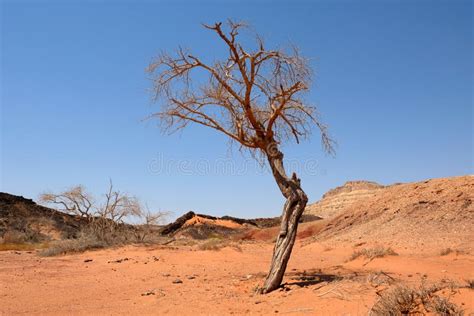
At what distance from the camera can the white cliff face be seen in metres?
37.7

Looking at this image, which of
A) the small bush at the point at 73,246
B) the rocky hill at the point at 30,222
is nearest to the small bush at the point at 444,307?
the small bush at the point at 73,246

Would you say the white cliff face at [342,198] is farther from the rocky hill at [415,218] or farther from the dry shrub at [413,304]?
the dry shrub at [413,304]

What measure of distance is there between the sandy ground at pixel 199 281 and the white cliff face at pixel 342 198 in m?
22.8

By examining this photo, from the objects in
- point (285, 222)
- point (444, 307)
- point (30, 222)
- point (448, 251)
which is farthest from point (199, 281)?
point (30, 222)

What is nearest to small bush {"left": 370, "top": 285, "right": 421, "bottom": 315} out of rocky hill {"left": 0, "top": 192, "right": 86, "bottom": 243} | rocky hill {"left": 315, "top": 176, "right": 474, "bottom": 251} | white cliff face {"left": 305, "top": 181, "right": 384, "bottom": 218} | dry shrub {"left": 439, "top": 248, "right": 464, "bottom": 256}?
dry shrub {"left": 439, "top": 248, "right": 464, "bottom": 256}

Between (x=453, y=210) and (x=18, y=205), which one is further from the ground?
(x=18, y=205)

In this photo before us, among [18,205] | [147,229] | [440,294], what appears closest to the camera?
[440,294]

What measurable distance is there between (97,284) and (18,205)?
2753cm

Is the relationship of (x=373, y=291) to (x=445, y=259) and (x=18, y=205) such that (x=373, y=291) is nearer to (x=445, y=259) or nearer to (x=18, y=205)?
(x=445, y=259)

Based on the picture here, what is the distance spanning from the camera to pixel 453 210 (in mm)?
16641

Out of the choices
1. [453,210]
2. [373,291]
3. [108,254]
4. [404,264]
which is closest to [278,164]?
[373,291]

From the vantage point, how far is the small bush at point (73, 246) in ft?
50.8

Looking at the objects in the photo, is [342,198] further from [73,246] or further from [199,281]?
[199,281]

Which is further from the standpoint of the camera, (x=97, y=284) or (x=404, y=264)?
(x=404, y=264)
